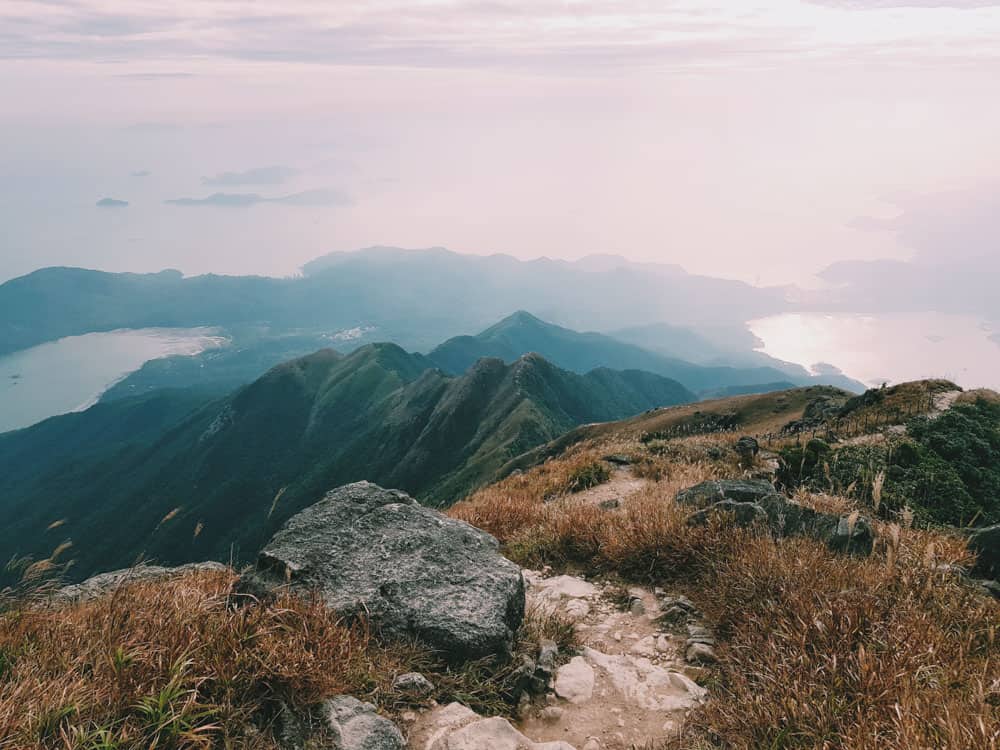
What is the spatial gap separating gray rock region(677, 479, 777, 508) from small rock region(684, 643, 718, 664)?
2.80m

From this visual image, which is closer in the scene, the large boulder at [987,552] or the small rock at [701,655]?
the small rock at [701,655]

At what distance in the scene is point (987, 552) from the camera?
6887mm

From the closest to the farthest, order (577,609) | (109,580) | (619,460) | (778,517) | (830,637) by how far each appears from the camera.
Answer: (830,637) → (577,609) → (778,517) → (109,580) → (619,460)

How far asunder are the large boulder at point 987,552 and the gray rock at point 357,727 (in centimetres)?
703

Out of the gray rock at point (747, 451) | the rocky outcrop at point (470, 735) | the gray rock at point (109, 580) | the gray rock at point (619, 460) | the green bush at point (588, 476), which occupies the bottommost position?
the gray rock at point (619, 460)

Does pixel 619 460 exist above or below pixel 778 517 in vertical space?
below

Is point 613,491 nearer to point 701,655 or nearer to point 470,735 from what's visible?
point 701,655

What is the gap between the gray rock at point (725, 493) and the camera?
849 cm

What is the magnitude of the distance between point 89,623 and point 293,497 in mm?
186747

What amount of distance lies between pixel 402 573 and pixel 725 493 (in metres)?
5.47

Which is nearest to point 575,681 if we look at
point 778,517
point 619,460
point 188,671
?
point 188,671

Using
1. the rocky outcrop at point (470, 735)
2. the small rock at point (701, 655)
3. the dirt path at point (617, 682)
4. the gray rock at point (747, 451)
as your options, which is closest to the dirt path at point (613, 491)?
the gray rock at point (747, 451)

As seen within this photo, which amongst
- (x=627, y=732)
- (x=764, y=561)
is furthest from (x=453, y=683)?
→ (x=764, y=561)

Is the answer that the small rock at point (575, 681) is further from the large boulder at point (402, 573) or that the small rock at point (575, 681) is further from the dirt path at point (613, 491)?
the dirt path at point (613, 491)
